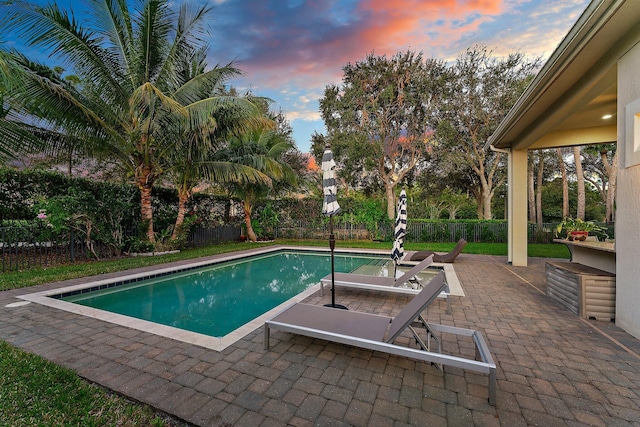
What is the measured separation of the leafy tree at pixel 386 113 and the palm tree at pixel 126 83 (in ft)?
38.0

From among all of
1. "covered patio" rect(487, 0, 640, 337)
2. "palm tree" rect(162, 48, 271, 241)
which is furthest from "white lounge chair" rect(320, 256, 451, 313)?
"palm tree" rect(162, 48, 271, 241)

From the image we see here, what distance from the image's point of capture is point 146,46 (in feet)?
30.8

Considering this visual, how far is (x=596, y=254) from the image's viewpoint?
190 inches

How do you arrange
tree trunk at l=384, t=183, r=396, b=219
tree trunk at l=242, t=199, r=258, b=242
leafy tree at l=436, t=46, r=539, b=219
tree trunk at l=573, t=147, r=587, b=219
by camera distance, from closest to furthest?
tree trunk at l=242, t=199, r=258, b=242 → tree trunk at l=573, t=147, r=587, b=219 → leafy tree at l=436, t=46, r=539, b=219 → tree trunk at l=384, t=183, r=396, b=219

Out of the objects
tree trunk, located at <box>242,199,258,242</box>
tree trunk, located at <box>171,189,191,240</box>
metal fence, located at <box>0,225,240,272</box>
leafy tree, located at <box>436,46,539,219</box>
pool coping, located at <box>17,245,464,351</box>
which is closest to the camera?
pool coping, located at <box>17,245,464,351</box>

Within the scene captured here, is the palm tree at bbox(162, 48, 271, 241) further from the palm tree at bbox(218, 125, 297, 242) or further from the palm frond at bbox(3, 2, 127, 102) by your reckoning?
the palm frond at bbox(3, 2, 127, 102)

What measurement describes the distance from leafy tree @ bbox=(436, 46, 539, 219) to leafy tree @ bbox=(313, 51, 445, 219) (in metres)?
1.19

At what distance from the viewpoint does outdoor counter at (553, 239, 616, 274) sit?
4340 millimetres

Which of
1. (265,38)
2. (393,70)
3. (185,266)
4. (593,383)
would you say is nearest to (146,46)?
(265,38)

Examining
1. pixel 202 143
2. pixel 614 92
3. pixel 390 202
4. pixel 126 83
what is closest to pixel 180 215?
pixel 202 143

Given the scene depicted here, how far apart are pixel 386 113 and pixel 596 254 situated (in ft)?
58.0

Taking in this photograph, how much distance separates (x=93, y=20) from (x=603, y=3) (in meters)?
12.3

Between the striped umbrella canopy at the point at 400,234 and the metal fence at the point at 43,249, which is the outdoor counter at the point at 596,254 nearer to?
the striped umbrella canopy at the point at 400,234

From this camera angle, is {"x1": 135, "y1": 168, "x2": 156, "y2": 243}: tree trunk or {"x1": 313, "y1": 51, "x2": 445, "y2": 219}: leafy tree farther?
{"x1": 313, "y1": 51, "x2": 445, "y2": 219}: leafy tree
